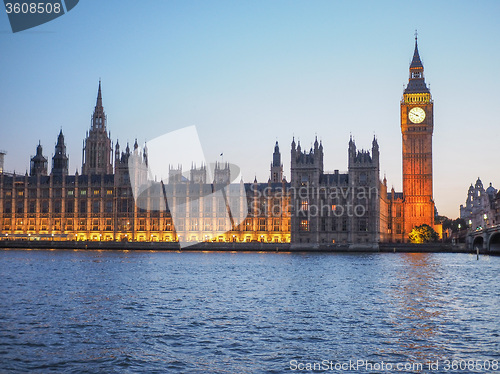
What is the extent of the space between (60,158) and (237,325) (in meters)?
163

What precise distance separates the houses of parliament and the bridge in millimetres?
20685

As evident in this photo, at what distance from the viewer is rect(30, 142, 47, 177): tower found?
180 meters

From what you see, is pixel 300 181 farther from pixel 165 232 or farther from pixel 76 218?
pixel 76 218

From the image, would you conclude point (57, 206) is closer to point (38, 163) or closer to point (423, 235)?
point (38, 163)

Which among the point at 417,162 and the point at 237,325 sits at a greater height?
the point at 417,162

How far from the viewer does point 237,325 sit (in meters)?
30.5

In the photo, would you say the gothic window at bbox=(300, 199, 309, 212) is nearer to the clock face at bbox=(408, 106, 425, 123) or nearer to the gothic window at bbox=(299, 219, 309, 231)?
the gothic window at bbox=(299, 219, 309, 231)

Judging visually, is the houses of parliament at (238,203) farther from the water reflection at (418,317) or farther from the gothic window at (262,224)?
the water reflection at (418,317)

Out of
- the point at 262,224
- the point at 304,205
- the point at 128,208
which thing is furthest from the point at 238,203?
the point at 128,208

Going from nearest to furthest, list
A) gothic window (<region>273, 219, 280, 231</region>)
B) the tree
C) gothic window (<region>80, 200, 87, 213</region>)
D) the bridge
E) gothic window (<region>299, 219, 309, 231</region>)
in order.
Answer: the bridge → gothic window (<region>299, 219, 309, 231</region>) → the tree → gothic window (<region>273, 219, 280, 231</region>) → gothic window (<region>80, 200, 87, 213</region>)

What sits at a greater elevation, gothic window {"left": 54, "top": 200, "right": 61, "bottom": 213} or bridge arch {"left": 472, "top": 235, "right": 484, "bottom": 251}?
gothic window {"left": 54, "top": 200, "right": 61, "bottom": 213}

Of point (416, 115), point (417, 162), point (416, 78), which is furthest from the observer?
point (416, 78)
